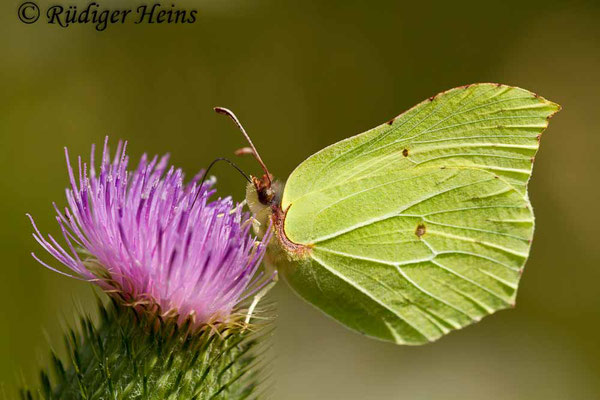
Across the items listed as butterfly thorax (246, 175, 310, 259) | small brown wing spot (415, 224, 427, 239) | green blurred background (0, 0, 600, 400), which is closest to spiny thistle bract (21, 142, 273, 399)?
butterfly thorax (246, 175, 310, 259)

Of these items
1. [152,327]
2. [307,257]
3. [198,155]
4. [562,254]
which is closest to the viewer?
[152,327]

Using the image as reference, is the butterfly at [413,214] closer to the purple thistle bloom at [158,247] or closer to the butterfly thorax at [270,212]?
the butterfly thorax at [270,212]

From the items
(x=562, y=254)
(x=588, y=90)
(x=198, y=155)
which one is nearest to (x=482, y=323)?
(x=562, y=254)

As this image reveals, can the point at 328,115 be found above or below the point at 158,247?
above

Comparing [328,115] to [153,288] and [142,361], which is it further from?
[142,361]

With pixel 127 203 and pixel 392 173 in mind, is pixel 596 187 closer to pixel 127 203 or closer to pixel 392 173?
pixel 392 173

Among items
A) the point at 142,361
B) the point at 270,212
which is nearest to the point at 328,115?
the point at 270,212
